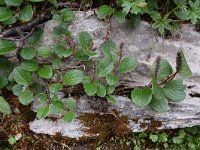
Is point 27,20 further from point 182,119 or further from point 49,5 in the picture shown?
point 182,119

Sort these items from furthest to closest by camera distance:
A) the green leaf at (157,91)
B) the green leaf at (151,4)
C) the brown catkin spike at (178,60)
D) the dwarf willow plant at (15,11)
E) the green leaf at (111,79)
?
the green leaf at (151,4) → the dwarf willow plant at (15,11) → the green leaf at (111,79) → the green leaf at (157,91) → the brown catkin spike at (178,60)

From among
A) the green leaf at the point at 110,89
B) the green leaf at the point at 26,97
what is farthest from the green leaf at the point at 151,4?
the green leaf at the point at 26,97

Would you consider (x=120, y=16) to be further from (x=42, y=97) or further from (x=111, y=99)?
(x=42, y=97)

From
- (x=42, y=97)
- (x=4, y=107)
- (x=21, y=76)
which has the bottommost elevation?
(x=4, y=107)

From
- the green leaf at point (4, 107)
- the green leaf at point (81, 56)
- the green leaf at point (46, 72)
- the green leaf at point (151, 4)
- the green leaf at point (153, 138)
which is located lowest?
the green leaf at point (153, 138)

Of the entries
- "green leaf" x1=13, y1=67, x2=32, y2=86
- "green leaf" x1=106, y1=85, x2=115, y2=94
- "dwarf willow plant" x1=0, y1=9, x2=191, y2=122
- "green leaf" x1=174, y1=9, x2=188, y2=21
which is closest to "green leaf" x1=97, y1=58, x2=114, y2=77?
"dwarf willow plant" x1=0, y1=9, x2=191, y2=122

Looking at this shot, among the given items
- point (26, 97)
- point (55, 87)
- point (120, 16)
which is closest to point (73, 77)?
point (55, 87)

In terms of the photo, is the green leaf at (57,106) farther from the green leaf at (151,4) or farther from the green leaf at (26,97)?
the green leaf at (151,4)
